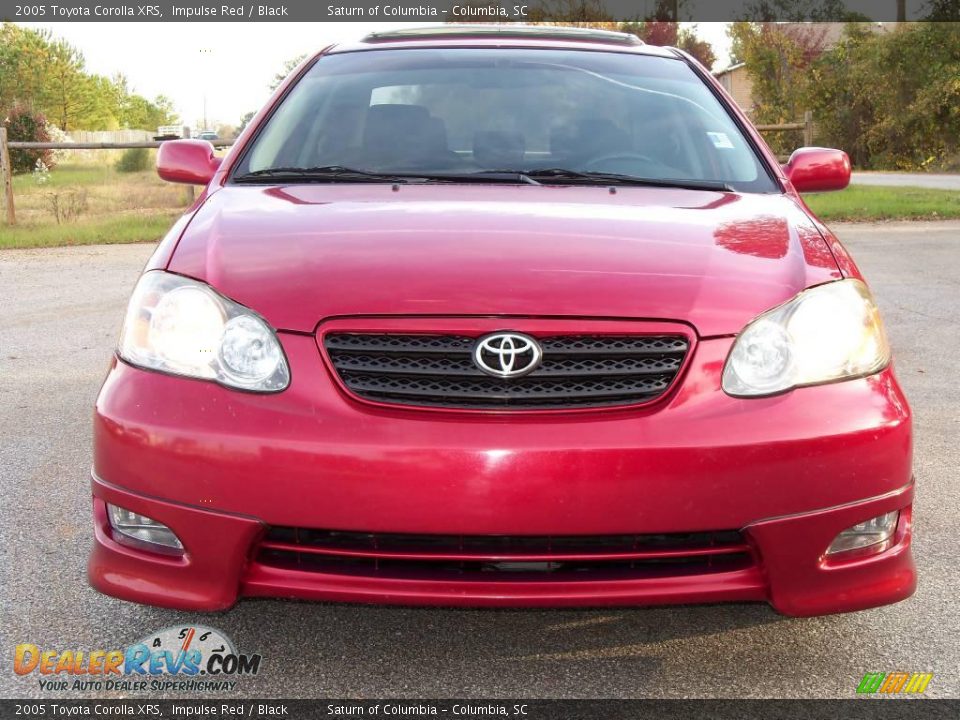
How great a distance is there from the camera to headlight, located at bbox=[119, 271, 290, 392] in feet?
7.47

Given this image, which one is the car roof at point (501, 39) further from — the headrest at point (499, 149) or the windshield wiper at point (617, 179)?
the windshield wiper at point (617, 179)

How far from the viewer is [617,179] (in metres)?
3.19

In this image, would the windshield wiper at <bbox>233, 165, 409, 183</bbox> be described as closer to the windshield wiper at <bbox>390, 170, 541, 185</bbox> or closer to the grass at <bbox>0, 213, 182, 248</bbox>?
the windshield wiper at <bbox>390, 170, 541, 185</bbox>

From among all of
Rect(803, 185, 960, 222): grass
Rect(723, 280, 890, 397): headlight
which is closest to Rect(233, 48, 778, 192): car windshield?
Rect(723, 280, 890, 397): headlight

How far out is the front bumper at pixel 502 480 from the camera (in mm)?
2123

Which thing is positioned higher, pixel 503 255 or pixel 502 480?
pixel 503 255

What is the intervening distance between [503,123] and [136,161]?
2295 cm

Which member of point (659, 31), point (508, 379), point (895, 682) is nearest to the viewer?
point (508, 379)

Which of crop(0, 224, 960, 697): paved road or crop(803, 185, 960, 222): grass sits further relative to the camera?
crop(803, 185, 960, 222): grass

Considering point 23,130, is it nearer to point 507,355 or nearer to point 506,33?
point 506,33

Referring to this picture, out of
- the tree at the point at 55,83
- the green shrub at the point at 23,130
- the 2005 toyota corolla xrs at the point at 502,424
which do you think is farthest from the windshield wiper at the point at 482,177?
the tree at the point at 55,83

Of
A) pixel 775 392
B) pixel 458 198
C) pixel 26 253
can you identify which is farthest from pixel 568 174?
pixel 26 253

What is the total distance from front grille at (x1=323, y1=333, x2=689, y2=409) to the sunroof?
2.18 meters

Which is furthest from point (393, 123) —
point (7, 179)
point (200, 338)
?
point (7, 179)
